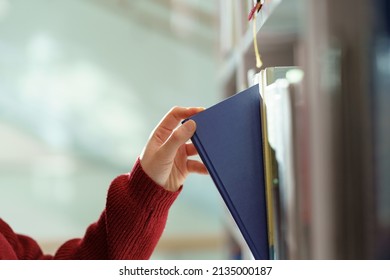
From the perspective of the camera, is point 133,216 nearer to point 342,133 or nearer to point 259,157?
point 259,157

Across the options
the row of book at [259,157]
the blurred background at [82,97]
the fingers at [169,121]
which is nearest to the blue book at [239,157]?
the row of book at [259,157]

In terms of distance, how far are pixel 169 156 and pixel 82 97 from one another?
2.29m

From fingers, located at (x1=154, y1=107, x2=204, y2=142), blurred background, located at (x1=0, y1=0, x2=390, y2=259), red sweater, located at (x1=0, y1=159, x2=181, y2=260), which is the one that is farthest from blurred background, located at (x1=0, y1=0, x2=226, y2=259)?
fingers, located at (x1=154, y1=107, x2=204, y2=142)

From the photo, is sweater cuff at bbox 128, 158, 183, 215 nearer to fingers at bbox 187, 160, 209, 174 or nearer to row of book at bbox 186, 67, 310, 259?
fingers at bbox 187, 160, 209, 174

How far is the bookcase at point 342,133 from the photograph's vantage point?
43cm

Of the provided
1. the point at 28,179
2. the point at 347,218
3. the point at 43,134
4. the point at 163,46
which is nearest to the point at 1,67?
the point at 43,134

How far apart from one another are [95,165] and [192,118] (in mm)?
2377

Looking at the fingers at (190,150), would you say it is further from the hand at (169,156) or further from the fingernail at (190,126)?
the fingernail at (190,126)

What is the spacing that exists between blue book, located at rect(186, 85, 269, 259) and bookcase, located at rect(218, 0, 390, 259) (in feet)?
0.29

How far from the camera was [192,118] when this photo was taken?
0.60 m

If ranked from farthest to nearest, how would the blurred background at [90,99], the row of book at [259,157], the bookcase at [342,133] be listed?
the blurred background at [90,99] → the row of book at [259,157] → the bookcase at [342,133]
